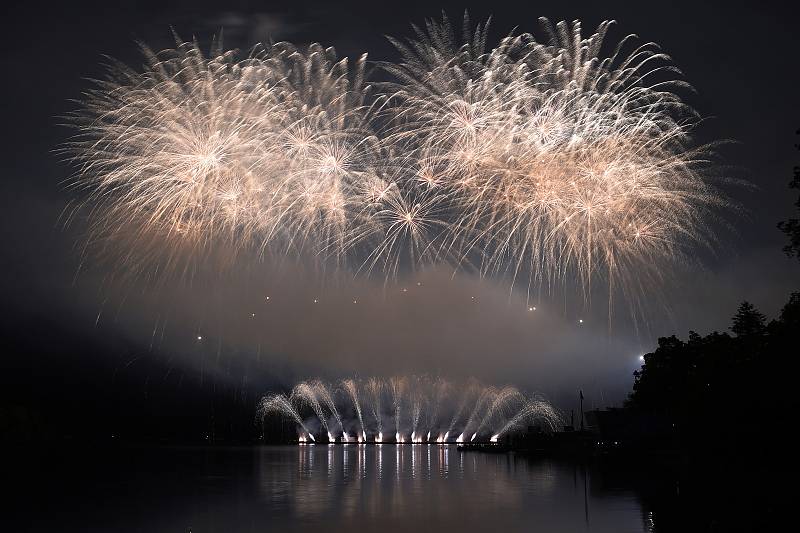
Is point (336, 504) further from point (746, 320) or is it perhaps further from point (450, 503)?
point (746, 320)

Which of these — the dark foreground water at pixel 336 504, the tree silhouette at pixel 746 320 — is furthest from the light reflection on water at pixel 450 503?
the tree silhouette at pixel 746 320

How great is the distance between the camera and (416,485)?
128ft

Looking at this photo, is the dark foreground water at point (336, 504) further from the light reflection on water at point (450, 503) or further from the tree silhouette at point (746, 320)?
the tree silhouette at point (746, 320)

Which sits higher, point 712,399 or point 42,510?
point 712,399

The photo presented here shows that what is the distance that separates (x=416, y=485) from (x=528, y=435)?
209 ft

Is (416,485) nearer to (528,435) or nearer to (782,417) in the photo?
(782,417)

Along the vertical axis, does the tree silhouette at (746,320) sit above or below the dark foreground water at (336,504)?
above

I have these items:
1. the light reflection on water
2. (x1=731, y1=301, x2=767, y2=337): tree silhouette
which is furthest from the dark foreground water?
(x1=731, y1=301, x2=767, y2=337): tree silhouette

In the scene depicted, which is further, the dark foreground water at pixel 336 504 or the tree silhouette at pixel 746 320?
the tree silhouette at pixel 746 320

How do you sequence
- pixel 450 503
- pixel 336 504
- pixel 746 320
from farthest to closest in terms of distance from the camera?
pixel 746 320, pixel 450 503, pixel 336 504

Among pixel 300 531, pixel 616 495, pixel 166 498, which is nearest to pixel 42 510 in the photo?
pixel 166 498

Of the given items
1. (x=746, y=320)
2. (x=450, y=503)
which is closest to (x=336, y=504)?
(x=450, y=503)

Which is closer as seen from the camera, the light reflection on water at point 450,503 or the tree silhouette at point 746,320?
the light reflection on water at point 450,503

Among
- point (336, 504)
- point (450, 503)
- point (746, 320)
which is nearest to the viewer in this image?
point (336, 504)
